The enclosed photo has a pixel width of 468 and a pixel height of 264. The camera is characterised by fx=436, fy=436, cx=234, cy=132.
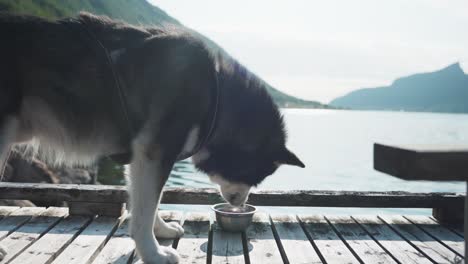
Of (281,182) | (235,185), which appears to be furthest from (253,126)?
(281,182)

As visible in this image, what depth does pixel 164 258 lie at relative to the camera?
342 centimetres

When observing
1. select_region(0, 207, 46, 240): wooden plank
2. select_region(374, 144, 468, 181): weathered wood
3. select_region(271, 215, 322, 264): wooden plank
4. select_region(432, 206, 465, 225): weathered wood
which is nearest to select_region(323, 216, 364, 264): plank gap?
select_region(271, 215, 322, 264): wooden plank

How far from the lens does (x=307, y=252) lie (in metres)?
3.90

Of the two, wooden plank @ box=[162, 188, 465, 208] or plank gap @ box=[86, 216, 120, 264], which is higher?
wooden plank @ box=[162, 188, 465, 208]

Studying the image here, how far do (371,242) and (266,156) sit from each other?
1324 millimetres

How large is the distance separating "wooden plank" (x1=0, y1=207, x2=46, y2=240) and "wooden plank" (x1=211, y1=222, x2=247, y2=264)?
1.96 m

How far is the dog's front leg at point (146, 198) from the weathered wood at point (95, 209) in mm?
1390

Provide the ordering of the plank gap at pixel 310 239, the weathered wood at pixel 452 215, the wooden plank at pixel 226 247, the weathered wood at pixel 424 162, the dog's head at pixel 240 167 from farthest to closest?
the weathered wood at pixel 452 215 → the dog's head at pixel 240 167 → the plank gap at pixel 310 239 → the wooden plank at pixel 226 247 → the weathered wood at pixel 424 162

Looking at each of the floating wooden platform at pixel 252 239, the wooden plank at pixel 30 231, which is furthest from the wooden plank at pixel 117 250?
the wooden plank at pixel 30 231

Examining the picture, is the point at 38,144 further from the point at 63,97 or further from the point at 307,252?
the point at 307,252

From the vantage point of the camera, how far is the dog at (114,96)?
3.18 m

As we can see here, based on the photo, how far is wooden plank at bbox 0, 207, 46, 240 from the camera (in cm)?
422

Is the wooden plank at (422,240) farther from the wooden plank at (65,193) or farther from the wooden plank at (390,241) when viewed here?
the wooden plank at (65,193)

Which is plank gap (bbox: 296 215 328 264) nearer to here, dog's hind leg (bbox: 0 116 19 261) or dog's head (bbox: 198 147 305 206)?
dog's head (bbox: 198 147 305 206)
